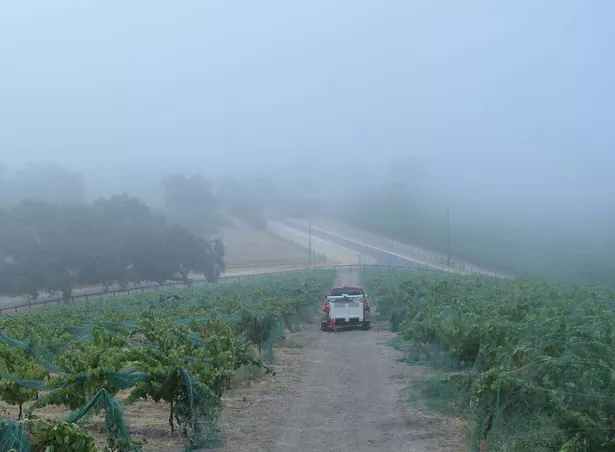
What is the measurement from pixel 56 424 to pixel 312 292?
1645 inches

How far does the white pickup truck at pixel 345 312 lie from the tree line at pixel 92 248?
1240 inches

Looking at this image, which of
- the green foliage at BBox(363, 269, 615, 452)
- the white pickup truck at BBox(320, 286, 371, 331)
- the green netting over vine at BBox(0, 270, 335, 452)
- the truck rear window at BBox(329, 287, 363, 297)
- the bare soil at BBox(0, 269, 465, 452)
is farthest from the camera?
the truck rear window at BBox(329, 287, 363, 297)

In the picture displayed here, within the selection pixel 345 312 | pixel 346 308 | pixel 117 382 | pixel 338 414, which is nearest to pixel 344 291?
pixel 346 308

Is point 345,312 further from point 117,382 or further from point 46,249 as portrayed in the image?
point 46,249

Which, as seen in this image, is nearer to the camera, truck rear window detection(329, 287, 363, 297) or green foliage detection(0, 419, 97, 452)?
green foliage detection(0, 419, 97, 452)

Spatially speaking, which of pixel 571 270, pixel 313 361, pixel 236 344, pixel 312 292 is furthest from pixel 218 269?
pixel 236 344

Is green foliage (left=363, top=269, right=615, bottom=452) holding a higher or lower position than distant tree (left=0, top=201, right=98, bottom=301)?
higher

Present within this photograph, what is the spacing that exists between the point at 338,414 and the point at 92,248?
5283 centimetres

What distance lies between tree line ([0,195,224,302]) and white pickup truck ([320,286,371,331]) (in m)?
31.5

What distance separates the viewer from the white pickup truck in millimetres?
34125

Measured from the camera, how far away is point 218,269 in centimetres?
8019

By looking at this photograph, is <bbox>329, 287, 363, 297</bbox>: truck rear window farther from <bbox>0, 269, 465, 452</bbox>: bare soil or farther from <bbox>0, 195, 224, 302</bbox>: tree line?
<bbox>0, 195, 224, 302</bbox>: tree line

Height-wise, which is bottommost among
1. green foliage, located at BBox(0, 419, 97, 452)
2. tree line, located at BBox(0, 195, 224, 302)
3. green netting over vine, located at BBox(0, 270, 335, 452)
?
tree line, located at BBox(0, 195, 224, 302)

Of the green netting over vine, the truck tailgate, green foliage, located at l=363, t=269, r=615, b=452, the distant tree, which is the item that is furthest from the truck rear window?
the distant tree
